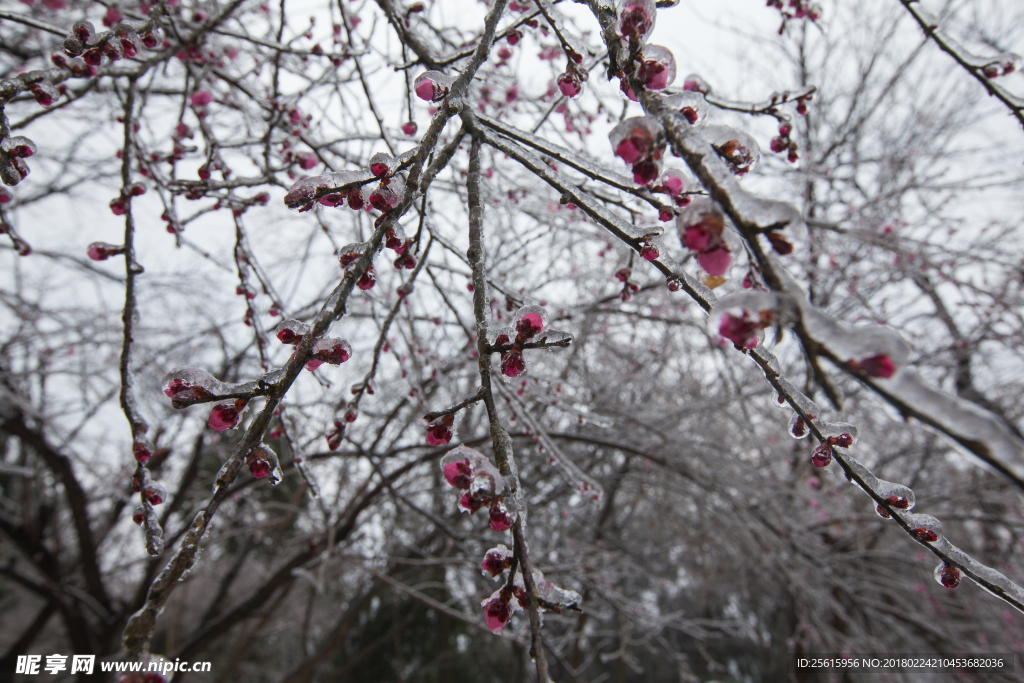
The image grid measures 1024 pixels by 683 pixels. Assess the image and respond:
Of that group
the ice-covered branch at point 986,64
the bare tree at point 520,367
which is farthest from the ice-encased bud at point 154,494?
the ice-covered branch at point 986,64

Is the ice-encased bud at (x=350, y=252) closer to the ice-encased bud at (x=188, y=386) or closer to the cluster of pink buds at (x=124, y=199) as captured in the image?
the ice-encased bud at (x=188, y=386)

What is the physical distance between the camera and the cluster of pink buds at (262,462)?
73 cm

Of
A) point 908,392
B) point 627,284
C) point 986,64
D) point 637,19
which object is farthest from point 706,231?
point 986,64

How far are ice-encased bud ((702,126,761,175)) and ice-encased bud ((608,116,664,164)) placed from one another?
117 mm

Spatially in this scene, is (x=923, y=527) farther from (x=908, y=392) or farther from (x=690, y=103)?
(x=690, y=103)

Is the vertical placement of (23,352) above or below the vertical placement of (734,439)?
above

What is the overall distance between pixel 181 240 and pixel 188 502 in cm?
596

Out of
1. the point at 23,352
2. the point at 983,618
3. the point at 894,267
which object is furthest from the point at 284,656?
the point at 894,267

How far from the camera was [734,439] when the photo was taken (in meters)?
4.53

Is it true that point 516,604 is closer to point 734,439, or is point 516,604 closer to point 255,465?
point 255,465

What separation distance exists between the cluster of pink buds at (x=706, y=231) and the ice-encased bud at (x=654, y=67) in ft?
0.80

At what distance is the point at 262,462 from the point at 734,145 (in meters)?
0.77

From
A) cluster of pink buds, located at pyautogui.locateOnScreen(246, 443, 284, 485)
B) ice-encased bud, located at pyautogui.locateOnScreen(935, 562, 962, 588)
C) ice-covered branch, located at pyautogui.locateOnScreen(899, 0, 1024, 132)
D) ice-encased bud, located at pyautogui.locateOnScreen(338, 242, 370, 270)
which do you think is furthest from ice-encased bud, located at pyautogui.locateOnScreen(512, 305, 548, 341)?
ice-covered branch, located at pyautogui.locateOnScreen(899, 0, 1024, 132)

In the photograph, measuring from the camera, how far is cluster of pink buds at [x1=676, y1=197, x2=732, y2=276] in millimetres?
496
